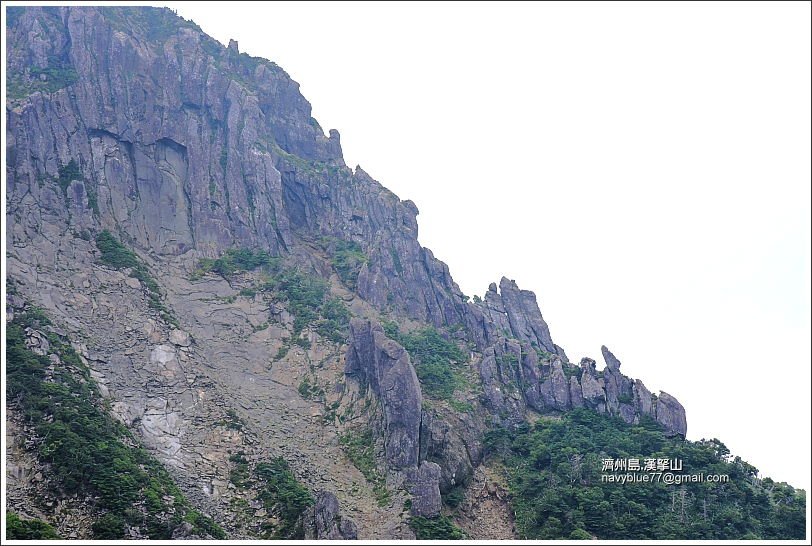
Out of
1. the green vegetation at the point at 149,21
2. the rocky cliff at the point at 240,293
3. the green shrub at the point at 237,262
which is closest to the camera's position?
the rocky cliff at the point at 240,293

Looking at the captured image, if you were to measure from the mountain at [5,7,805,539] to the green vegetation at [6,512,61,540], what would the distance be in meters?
0.24

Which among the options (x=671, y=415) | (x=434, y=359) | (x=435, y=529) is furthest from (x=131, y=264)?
(x=671, y=415)

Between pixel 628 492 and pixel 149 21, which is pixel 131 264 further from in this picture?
pixel 628 492

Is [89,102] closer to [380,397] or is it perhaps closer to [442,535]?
[380,397]

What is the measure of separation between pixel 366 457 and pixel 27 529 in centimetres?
3420

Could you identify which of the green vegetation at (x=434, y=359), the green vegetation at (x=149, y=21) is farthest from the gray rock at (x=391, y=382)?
the green vegetation at (x=149, y=21)

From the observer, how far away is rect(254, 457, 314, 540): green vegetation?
223 feet

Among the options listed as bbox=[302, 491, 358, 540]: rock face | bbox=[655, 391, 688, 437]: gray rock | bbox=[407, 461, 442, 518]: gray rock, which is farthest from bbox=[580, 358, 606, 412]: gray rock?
bbox=[302, 491, 358, 540]: rock face

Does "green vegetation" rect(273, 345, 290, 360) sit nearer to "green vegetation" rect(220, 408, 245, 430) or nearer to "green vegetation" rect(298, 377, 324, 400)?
"green vegetation" rect(298, 377, 324, 400)

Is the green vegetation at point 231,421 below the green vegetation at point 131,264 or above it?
below

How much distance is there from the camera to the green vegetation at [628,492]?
233 ft

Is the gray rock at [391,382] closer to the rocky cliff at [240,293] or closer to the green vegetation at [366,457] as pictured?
the rocky cliff at [240,293]

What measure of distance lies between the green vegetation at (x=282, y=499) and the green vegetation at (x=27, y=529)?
18.5 meters

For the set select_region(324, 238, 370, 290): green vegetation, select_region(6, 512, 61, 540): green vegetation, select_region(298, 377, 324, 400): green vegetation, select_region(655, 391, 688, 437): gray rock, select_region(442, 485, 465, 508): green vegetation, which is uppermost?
select_region(324, 238, 370, 290): green vegetation
